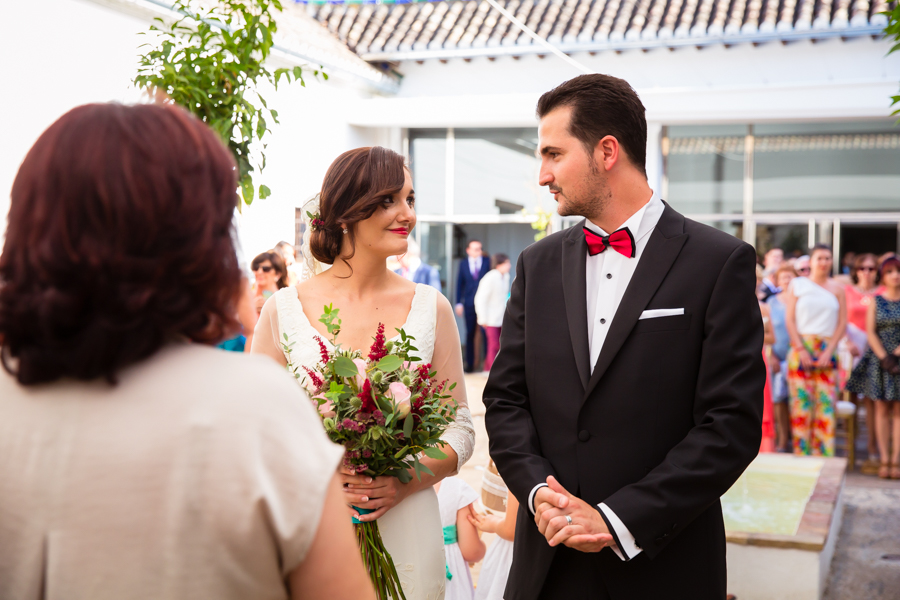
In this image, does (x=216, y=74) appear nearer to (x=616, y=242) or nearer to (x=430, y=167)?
(x=616, y=242)

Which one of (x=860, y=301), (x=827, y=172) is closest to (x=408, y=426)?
(x=860, y=301)

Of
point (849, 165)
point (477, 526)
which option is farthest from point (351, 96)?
point (477, 526)

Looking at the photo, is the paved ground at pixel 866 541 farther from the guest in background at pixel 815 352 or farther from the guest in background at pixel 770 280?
the guest in background at pixel 770 280

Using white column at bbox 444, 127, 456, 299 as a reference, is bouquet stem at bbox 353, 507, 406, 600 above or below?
below

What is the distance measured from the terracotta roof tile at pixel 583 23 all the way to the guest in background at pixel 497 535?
11.3 metres

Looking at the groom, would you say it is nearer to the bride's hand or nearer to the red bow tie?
the red bow tie

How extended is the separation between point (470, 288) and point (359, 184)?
11.0 m

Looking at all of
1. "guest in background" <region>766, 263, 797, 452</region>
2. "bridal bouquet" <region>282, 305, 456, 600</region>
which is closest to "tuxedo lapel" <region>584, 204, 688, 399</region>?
"bridal bouquet" <region>282, 305, 456, 600</region>

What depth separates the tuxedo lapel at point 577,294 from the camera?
2.11 meters

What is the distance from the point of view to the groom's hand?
190 cm

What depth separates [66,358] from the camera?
37.5 inches

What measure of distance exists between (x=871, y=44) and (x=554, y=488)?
13.0m

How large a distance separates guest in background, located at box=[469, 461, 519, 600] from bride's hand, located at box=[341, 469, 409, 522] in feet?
2.62

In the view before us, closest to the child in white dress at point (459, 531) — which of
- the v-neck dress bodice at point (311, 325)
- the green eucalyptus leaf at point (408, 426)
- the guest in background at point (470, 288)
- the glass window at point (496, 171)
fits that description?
the v-neck dress bodice at point (311, 325)
